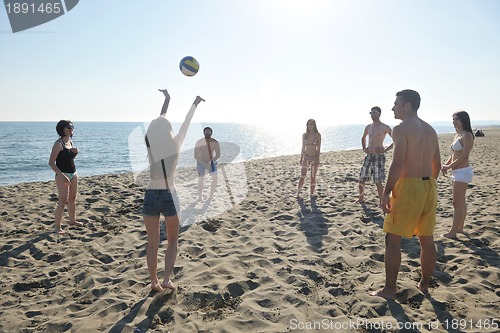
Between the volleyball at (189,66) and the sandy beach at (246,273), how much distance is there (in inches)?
108

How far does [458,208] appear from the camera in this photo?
16.4 ft

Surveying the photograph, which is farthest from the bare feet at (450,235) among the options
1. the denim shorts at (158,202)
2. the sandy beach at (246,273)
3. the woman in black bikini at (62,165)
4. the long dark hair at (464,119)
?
the woman in black bikini at (62,165)

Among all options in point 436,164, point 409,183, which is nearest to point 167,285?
point 409,183

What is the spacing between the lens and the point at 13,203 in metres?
7.49

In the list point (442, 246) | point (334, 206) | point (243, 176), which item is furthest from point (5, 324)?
point (243, 176)

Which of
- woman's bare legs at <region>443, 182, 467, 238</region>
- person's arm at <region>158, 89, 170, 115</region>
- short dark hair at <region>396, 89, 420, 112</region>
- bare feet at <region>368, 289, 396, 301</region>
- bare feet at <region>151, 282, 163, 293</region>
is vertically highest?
person's arm at <region>158, 89, 170, 115</region>

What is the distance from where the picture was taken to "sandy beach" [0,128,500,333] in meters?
2.97

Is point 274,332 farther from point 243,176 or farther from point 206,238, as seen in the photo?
point 243,176

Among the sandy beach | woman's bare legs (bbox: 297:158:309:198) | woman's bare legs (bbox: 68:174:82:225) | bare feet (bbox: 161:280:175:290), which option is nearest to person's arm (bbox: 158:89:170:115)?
bare feet (bbox: 161:280:175:290)

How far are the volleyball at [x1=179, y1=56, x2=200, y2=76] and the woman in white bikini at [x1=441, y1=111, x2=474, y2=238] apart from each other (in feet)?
13.4

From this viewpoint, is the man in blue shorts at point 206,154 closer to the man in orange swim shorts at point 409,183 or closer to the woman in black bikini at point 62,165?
the woman in black bikini at point 62,165

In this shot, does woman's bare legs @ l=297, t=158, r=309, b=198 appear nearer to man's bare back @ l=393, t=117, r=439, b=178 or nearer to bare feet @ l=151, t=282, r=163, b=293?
man's bare back @ l=393, t=117, r=439, b=178

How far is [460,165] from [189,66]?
4536 mm

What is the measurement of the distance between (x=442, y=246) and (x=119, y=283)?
15.1 ft
